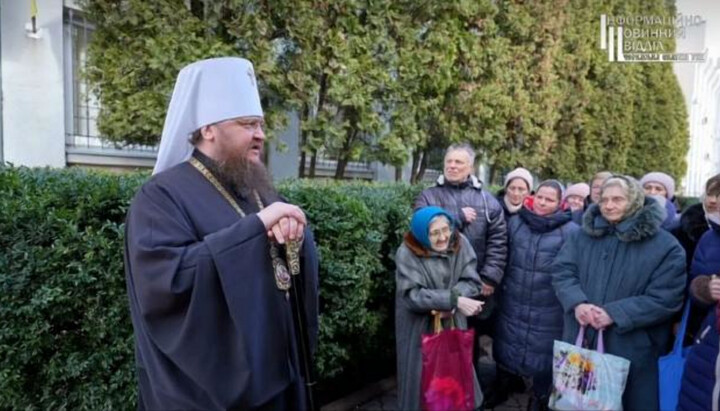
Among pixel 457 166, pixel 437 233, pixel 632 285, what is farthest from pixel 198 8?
pixel 632 285

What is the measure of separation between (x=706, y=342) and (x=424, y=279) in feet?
5.38

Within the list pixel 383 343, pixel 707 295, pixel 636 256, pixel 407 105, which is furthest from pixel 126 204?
pixel 407 105

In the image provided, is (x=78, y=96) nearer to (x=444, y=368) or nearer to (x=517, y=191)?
(x=517, y=191)

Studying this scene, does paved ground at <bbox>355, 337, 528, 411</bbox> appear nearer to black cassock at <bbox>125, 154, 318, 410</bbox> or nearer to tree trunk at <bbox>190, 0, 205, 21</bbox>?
black cassock at <bbox>125, 154, 318, 410</bbox>

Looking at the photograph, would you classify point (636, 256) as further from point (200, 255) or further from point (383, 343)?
point (200, 255)

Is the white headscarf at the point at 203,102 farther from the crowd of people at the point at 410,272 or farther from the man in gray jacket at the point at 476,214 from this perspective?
the man in gray jacket at the point at 476,214

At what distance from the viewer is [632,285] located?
325cm

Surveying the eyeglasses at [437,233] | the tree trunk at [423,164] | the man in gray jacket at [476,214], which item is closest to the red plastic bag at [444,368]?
the eyeglasses at [437,233]

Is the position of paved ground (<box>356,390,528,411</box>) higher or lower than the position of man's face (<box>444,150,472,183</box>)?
lower

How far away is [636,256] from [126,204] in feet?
9.82

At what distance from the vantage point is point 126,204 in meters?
2.87

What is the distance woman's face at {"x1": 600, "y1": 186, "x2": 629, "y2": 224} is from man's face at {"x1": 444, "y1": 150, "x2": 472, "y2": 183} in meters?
1.21

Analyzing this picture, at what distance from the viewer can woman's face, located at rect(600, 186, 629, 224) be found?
10.9ft

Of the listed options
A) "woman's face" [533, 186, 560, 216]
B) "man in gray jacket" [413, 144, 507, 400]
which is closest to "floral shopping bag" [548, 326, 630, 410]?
"man in gray jacket" [413, 144, 507, 400]
